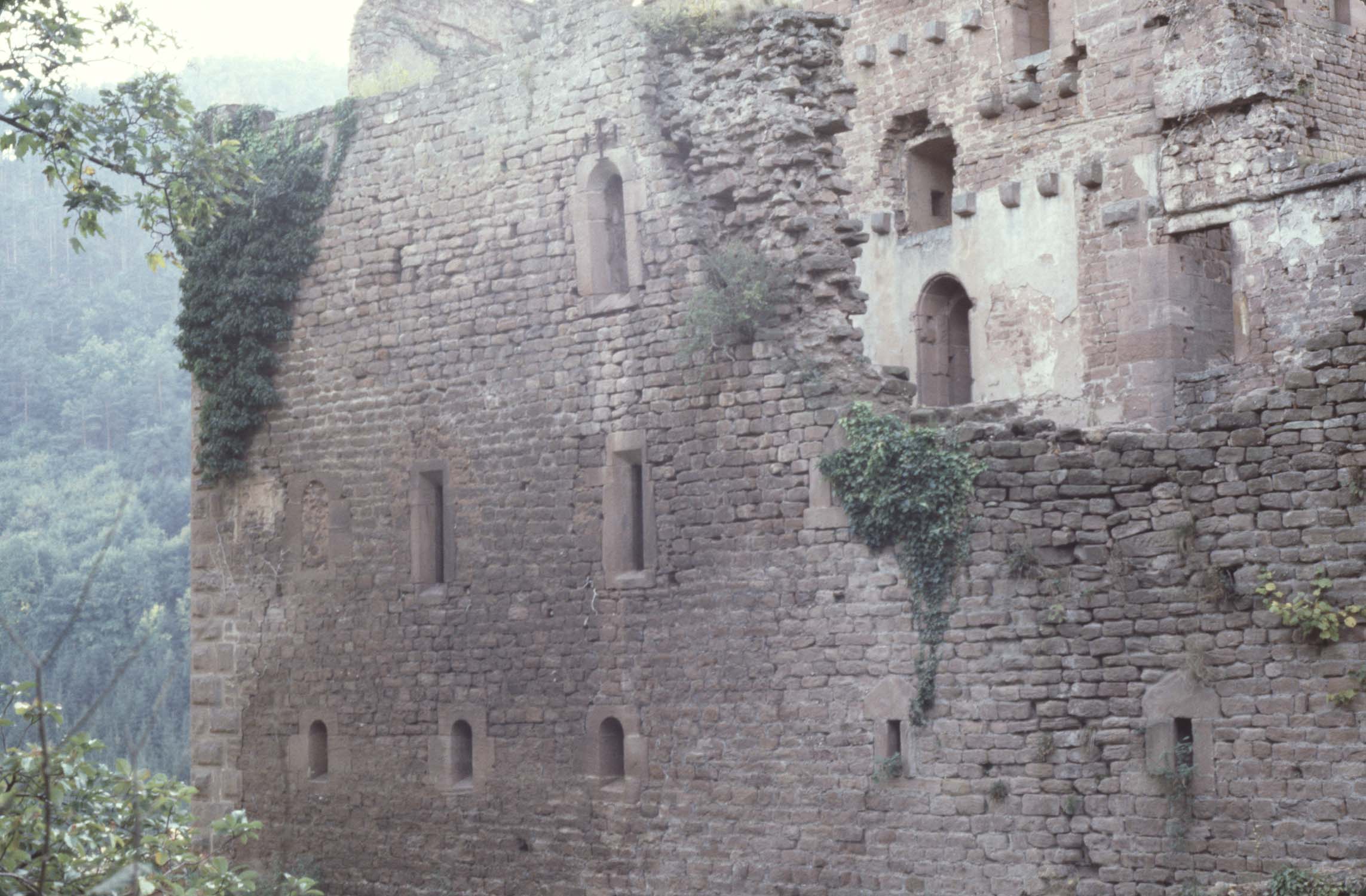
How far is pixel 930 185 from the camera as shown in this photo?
23.4 metres

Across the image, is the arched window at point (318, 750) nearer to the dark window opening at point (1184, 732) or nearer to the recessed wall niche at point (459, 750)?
the recessed wall niche at point (459, 750)

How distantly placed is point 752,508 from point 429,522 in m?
3.44

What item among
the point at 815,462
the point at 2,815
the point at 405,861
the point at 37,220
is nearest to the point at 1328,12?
the point at 815,462

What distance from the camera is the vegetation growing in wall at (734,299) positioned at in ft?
44.6

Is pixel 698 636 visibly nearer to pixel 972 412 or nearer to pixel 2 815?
pixel 972 412

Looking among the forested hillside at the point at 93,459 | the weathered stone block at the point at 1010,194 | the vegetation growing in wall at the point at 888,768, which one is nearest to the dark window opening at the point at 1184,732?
the vegetation growing in wall at the point at 888,768

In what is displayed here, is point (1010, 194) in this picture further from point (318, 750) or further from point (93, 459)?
point (93, 459)

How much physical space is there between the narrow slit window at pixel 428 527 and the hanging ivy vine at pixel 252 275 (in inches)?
77.3

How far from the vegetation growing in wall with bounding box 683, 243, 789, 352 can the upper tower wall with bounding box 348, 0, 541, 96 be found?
517 centimetres

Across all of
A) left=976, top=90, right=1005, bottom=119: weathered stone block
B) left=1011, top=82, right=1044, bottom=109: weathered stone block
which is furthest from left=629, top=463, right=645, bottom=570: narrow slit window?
left=976, top=90, right=1005, bottom=119: weathered stone block

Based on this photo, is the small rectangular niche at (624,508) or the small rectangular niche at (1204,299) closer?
the small rectangular niche at (624,508)

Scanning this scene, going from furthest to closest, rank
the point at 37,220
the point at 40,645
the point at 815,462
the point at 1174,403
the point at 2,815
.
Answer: the point at 37,220 → the point at 40,645 → the point at 1174,403 → the point at 815,462 → the point at 2,815

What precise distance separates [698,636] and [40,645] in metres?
33.5

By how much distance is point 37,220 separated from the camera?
61.4 meters
